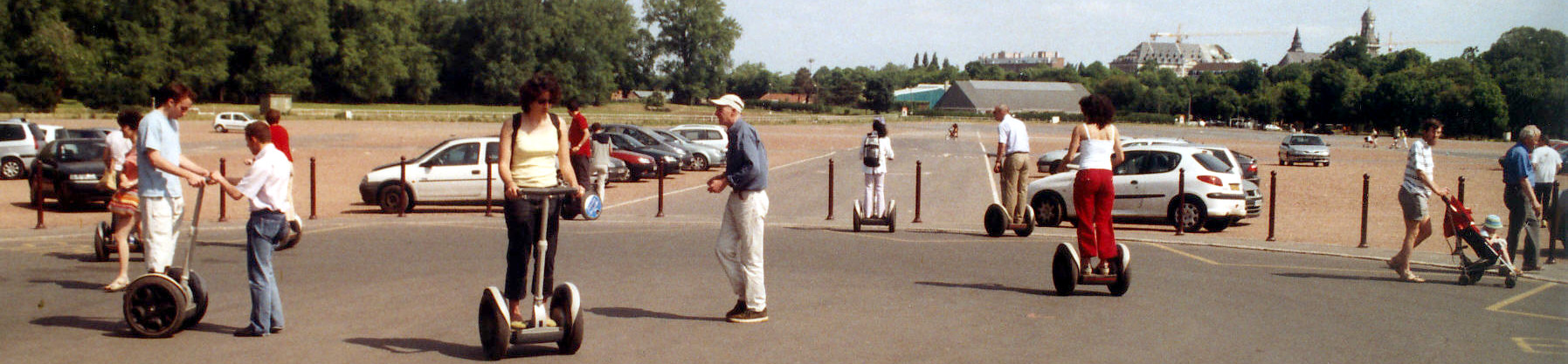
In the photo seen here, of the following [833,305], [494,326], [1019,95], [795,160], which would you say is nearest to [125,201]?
[494,326]

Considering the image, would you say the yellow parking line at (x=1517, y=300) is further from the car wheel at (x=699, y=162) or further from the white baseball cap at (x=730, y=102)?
the car wheel at (x=699, y=162)

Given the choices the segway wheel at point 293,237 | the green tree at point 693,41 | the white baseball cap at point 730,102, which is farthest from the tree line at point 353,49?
the white baseball cap at point 730,102

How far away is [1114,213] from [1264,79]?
14030 centimetres

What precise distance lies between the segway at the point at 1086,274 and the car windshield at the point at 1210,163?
28.7 feet

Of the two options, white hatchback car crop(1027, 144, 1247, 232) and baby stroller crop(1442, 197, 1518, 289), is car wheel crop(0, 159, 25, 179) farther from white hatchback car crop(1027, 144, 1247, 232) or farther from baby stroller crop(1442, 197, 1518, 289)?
baby stroller crop(1442, 197, 1518, 289)

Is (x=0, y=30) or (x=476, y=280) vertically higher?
(x=0, y=30)

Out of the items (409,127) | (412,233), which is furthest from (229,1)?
(412,233)

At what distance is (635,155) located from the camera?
27094 mm

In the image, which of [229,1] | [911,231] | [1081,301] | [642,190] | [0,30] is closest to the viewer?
[1081,301]

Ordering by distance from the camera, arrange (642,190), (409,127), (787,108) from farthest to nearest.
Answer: (787,108) < (409,127) < (642,190)

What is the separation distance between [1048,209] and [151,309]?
13.1 m

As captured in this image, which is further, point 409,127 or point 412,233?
point 409,127

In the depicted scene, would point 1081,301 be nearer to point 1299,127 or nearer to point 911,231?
point 911,231

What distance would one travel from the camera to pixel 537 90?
237 inches
